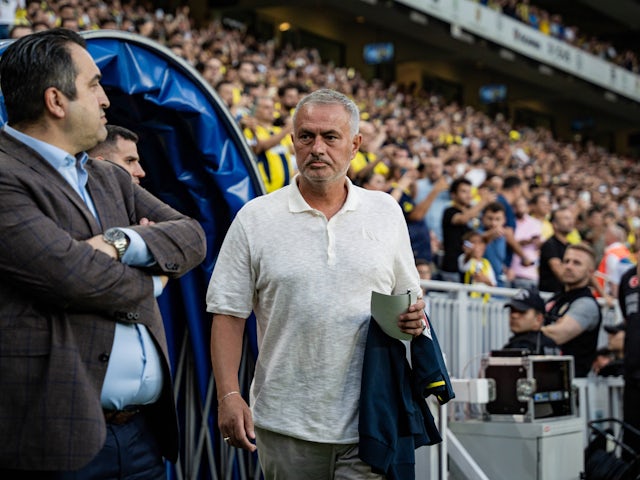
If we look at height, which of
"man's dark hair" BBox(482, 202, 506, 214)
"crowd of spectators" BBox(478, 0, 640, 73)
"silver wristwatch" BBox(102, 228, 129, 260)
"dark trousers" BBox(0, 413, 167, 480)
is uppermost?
"crowd of spectators" BBox(478, 0, 640, 73)

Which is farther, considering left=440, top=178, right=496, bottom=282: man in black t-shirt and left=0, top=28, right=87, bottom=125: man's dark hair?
left=440, top=178, right=496, bottom=282: man in black t-shirt

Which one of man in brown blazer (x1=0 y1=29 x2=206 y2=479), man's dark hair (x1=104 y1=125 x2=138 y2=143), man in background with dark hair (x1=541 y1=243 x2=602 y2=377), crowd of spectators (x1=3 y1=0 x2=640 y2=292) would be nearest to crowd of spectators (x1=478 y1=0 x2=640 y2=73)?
crowd of spectators (x1=3 y1=0 x2=640 y2=292)

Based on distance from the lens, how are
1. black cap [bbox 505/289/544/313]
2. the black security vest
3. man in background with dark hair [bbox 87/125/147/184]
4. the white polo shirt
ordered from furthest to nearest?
the black security vest < black cap [bbox 505/289/544/313] < man in background with dark hair [bbox 87/125/147/184] < the white polo shirt

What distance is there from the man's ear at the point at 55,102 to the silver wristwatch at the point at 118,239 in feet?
1.07

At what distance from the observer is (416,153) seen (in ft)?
46.6

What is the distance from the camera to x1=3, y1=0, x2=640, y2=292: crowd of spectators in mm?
8961

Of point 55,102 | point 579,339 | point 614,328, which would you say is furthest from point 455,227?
point 55,102

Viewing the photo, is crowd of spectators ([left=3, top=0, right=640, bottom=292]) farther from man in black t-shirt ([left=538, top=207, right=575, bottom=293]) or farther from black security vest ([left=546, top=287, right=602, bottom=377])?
black security vest ([left=546, top=287, right=602, bottom=377])

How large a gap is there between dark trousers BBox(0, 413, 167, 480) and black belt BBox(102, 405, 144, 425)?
0.04 feet

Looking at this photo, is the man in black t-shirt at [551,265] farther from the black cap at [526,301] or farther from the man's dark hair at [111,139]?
the man's dark hair at [111,139]

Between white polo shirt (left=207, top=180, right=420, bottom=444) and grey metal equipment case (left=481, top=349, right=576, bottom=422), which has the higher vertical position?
white polo shirt (left=207, top=180, right=420, bottom=444)

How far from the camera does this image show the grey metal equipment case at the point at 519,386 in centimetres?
565

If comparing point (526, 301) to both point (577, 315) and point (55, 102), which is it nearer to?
point (577, 315)

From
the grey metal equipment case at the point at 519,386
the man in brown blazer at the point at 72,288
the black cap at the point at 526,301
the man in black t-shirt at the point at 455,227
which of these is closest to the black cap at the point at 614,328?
the man in black t-shirt at the point at 455,227
